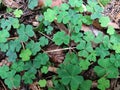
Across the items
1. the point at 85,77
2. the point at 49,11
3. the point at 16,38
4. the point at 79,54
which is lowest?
the point at 85,77

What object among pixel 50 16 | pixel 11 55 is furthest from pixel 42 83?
pixel 50 16

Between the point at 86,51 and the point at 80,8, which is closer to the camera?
the point at 86,51

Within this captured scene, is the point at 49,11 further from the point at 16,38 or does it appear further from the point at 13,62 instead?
the point at 13,62

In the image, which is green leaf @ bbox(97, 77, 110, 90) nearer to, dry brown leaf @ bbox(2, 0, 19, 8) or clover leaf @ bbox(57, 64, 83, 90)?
clover leaf @ bbox(57, 64, 83, 90)

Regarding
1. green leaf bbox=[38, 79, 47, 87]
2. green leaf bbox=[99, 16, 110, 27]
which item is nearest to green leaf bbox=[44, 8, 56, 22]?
green leaf bbox=[99, 16, 110, 27]

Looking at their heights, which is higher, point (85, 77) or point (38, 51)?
point (38, 51)

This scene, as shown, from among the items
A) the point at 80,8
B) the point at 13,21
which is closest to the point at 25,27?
the point at 13,21

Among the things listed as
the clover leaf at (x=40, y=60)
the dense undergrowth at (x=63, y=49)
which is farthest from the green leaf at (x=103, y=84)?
the clover leaf at (x=40, y=60)
